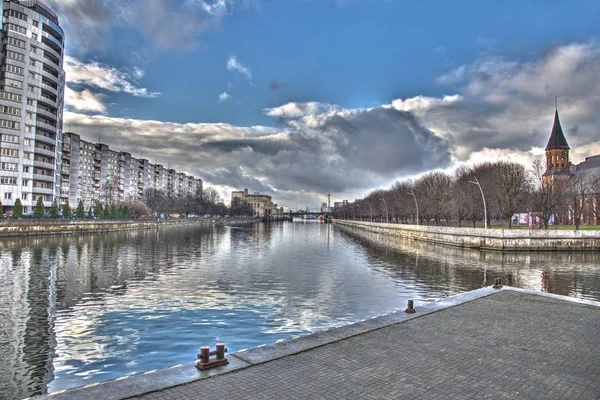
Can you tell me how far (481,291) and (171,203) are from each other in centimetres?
16994

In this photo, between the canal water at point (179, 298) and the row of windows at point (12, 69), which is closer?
the canal water at point (179, 298)

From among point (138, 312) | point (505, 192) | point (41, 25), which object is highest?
A: point (41, 25)

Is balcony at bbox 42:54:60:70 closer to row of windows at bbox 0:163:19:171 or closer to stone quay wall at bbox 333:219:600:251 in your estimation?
row of windows at bbox 0:163:19:171

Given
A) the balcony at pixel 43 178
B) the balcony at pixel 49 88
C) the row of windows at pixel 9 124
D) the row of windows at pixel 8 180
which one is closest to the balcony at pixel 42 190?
the balcony at pixel 43 178

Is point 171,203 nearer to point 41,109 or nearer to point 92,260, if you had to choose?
point 41,109

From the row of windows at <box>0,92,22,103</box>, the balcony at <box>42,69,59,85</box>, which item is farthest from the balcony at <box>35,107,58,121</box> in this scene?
the balcony at <box>42,69,59,85</box>

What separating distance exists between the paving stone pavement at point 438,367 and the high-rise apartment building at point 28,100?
94190mm

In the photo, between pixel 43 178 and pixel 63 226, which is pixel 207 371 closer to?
pixel 63 226

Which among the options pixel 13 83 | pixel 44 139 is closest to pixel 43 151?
pixel 44 139

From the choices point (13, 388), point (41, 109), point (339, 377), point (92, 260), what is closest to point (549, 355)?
point (339, 377)

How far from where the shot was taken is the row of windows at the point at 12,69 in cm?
8228

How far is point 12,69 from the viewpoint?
82.8 meters

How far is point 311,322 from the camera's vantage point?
53.8 feet

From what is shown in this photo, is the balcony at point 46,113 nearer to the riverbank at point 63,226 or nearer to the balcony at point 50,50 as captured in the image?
the balcony at point 50,50
